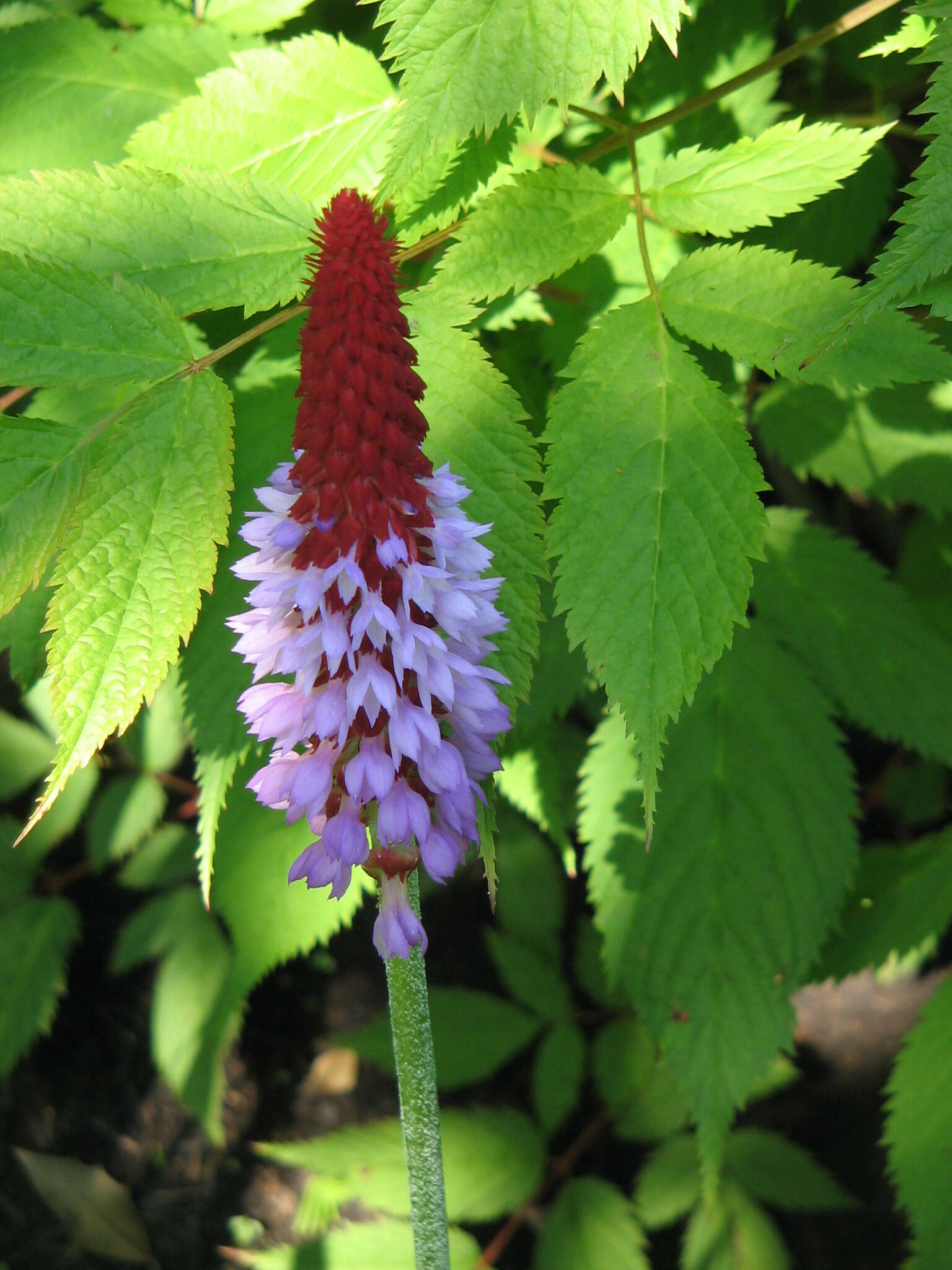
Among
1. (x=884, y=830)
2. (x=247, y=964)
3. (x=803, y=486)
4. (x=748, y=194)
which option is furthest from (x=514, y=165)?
(x=884, y=830)

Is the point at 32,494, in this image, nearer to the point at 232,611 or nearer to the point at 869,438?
the point at 232,611

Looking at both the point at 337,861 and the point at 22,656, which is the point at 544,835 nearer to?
the point at 22,656

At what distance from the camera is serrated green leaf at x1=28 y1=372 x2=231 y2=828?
3.35 feet

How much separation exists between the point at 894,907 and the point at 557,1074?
0.85 meters

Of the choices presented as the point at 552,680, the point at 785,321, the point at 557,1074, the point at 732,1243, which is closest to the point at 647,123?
the point at 785,321

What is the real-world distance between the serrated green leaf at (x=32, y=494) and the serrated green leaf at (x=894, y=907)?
5.08 feet

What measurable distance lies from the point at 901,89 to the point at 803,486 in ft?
3.48

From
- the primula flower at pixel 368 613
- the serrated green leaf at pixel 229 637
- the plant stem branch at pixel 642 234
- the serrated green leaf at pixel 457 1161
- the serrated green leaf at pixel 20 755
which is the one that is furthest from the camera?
the serrated green leaf at pixel 20 755

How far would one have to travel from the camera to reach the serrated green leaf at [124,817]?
2533mm

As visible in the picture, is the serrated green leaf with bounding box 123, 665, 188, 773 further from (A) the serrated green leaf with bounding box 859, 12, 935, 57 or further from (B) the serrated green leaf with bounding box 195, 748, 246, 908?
(A) the serrated green leaf with bounding box 859, 12, 935, 57

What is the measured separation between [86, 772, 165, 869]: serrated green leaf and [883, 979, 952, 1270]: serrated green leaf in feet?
5.80

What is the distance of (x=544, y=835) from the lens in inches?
106

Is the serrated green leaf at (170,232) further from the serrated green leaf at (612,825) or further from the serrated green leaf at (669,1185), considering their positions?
the serrated green leaf at (669,1185)

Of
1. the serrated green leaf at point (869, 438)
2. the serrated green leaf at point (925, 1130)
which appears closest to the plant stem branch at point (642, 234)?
the serrated green leaf at point (869, 438)
